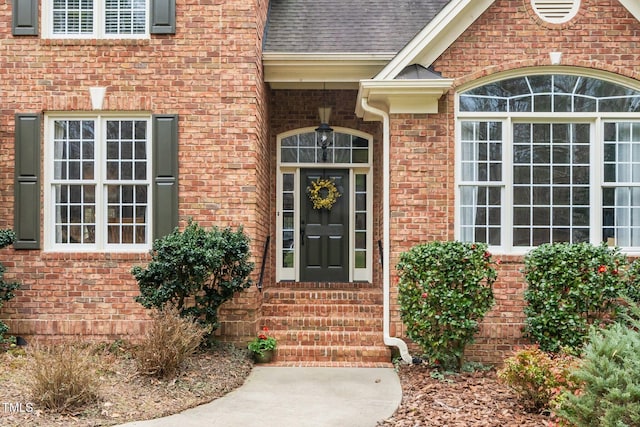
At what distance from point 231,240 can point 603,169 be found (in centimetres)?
501

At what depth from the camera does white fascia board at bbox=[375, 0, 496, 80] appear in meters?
7.43

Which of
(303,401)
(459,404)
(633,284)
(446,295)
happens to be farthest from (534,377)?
(633,284)

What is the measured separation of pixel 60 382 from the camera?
5.08 metres

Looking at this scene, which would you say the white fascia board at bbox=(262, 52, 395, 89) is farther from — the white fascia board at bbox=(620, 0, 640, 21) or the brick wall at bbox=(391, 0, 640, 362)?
the white fascia board at bbox=(620, 0, 640, 21)

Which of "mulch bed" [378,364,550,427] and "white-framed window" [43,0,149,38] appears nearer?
"mulch bed" [378,364,550,427]

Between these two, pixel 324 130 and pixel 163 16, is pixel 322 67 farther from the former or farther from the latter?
pixel 163 16

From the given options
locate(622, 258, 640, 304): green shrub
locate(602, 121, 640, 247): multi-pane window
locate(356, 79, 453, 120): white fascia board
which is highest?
locate(356, 79, 453, 120): white fascia board

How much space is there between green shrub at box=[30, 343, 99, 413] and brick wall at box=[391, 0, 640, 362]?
3978mm

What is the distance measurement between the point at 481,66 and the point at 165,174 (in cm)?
447

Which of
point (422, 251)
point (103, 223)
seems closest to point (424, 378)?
point (422, 251)

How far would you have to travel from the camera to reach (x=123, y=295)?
25.5 ft

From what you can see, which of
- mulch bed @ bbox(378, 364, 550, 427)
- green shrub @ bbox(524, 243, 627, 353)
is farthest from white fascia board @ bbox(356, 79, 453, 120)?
mulch bed @ bbox(378, 364, 550, 427)

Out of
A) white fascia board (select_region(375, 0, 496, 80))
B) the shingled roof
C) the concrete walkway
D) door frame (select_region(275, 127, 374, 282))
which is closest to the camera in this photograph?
the concrete walkway

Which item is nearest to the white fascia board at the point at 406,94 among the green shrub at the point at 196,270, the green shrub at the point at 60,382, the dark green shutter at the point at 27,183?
the green shrub at the point at 196,270
